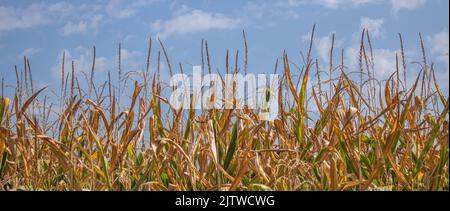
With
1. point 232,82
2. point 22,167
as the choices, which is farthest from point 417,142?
point 22,167

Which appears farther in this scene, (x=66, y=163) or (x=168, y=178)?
(x=168, y=178)

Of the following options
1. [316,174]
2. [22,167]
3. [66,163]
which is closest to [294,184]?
[316,174]

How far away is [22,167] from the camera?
2.56 metres

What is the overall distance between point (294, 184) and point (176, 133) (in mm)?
580
